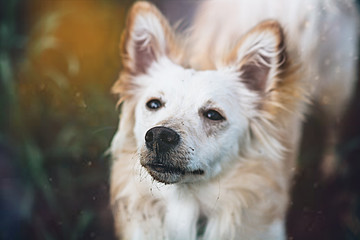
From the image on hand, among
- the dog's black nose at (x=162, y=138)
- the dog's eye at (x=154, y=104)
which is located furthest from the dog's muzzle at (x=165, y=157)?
the dog's eye at (x=154, y=104)

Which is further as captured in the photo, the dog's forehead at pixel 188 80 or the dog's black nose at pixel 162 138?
the dog's forehead at pixel 188 80

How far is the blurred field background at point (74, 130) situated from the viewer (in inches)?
66.4

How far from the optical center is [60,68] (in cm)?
177

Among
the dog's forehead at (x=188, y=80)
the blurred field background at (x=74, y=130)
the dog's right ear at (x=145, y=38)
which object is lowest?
the blurred field background at (x=74, y=130)

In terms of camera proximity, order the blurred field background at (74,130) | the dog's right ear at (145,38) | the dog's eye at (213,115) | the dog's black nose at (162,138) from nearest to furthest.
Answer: the dog's black nose at (162,138) < the dog's eye at (213,115) < the dog's right ear at (145,38) < the blurred field background at (74,130)

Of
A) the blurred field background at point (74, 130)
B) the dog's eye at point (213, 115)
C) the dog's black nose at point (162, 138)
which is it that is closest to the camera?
the dog's black nose at point (162, 138)

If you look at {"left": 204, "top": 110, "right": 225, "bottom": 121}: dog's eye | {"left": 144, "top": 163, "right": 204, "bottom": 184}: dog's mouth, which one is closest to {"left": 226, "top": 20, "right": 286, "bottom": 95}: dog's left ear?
{"left": 204, "top": 110, "right": 225, "bottom": 121}: dog's eye

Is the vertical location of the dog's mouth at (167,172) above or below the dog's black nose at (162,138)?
below

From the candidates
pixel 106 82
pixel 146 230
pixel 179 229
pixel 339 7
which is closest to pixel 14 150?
pixel 106 82

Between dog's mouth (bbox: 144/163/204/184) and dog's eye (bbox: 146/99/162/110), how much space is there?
23cm

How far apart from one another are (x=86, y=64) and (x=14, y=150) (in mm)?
592

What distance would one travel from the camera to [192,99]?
4.74 ft

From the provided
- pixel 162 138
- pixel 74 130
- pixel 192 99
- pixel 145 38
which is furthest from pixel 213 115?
pixel 74 130

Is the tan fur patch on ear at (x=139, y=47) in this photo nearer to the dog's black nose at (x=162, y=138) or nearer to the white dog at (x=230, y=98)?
the white dog at (x=230, y=98)
